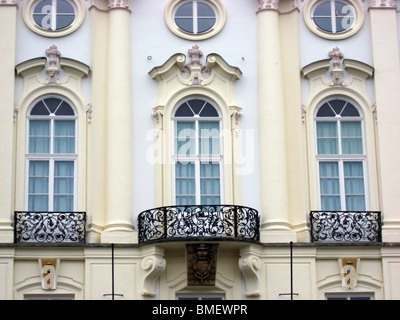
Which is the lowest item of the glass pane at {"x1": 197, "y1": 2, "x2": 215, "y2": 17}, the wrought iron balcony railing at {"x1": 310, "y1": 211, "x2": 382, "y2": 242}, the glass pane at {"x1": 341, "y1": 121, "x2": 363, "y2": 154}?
the wrought iron balcony railing at {"x1": 310, "y1": 211, "x2": 382, "y2": 242}

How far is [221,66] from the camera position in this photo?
24.9m

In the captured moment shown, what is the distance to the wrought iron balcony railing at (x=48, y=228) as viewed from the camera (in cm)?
2378

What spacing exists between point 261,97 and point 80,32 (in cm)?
413

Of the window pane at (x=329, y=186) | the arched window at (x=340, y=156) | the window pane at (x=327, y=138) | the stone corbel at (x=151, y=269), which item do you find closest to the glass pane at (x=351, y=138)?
the arched window at (x=340, y=156)

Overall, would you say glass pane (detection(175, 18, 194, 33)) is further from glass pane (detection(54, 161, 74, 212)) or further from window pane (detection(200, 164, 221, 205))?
glass pane (detection(54, 161, 74, 212))

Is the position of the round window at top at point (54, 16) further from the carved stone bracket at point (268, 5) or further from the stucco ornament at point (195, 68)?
the carved stone bracket at point (268, 5)

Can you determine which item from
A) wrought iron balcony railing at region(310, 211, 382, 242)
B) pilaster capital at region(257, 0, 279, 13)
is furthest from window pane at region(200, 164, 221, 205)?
pilaster capital at region(257, 0, 279, 13)

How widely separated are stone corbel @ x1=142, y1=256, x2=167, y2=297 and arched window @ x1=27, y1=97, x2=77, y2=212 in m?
2.09

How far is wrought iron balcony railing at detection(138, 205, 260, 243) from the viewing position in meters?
23.4

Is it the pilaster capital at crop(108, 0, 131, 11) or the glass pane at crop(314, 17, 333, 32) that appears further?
the glass pane at crop(314, 17, 333, 32)

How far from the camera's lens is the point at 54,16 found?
82.8 feet
